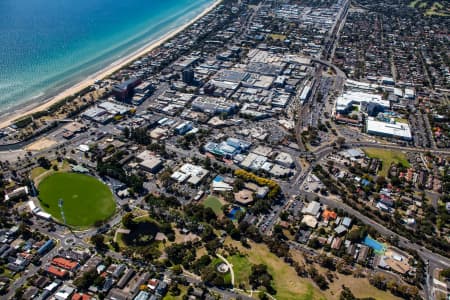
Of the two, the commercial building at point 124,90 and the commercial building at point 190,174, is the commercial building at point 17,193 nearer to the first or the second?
the commercial building at point 190,174

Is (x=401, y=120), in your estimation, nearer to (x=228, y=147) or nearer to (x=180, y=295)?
(x=228, y=147)

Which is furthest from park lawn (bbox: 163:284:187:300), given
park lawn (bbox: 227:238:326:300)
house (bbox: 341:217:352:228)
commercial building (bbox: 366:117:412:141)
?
commercial building (bbox: 366:117:412:141)

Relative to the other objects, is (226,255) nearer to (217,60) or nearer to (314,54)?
(217,60)

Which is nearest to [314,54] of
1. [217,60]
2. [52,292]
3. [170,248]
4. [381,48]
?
[381,48]

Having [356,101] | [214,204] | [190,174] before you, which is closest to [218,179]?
[190,174]

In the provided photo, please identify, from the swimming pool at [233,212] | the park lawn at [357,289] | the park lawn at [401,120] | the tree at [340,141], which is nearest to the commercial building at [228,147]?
the swimming pool at [233,212]
